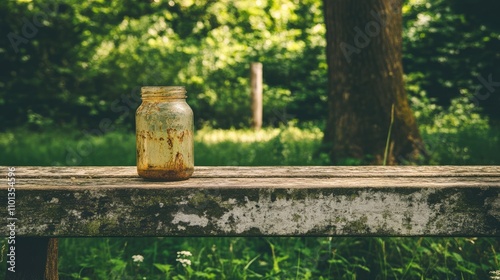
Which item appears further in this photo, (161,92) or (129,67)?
(129,67)

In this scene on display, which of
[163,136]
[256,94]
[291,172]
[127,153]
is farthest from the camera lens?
[256,94]

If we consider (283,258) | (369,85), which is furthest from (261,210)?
(369,85)

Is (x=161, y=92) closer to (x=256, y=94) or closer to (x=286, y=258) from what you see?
(x=286, y=258)

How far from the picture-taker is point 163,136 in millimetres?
1417

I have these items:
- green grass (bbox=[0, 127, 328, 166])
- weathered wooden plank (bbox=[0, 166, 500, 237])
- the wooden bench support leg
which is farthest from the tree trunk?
the wooden bench support leg

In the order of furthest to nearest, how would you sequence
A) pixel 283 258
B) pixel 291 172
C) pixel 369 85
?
pixel 369 85
pixel 283 258
pixel 291 172

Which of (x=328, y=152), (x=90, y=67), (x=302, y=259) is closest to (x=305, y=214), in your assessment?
(x=302, y=259)

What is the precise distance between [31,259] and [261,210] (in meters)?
0.77

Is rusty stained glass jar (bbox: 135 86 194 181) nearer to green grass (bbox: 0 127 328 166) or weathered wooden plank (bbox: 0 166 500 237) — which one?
weathered wooden plank (bbox: 0 166 500 237)

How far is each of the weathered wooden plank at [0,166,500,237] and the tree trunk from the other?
2240 millimetres

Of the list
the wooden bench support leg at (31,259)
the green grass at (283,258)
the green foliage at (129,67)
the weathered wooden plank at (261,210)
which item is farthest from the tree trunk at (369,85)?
the green foliage at (129,67)

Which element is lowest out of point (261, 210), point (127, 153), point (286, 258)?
point (286, 258)

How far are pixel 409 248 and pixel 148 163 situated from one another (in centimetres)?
146

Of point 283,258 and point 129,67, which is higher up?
point 129,67
